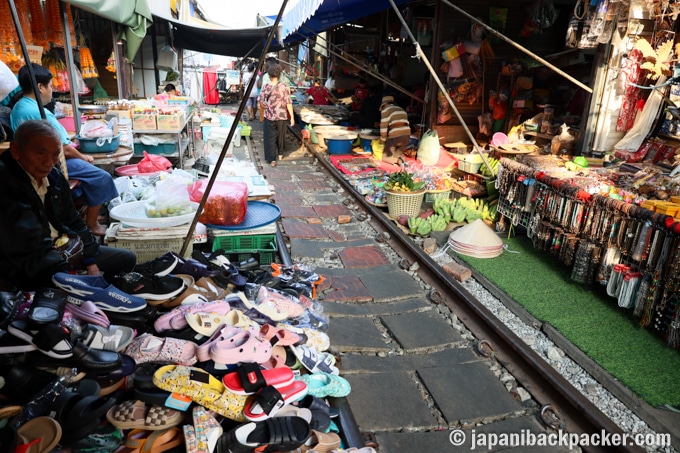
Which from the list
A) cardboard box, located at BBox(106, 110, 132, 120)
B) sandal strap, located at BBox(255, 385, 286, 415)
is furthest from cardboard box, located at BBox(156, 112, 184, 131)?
sandal strap, located at BBox(255, 385, 286, 415)

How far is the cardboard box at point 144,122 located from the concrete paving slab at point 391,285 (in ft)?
14.0

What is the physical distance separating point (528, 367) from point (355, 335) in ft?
4.36

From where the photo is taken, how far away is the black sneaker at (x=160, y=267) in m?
3.15

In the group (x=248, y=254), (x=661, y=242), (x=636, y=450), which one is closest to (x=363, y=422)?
(x=636, y=450)

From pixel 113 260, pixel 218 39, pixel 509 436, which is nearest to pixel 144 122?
pixel 113 260

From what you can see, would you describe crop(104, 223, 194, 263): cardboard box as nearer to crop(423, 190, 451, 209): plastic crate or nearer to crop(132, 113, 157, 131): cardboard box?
crop(132, 113, 157, 131): cardboard box

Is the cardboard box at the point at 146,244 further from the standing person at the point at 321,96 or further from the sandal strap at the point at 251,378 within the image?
the standing person at the point at 321,96

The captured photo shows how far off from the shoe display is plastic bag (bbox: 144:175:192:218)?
4.25 feet

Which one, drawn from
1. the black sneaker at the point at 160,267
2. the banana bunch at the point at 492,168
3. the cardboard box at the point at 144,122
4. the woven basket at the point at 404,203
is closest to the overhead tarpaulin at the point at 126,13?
the cardboard box at the point at 144,122

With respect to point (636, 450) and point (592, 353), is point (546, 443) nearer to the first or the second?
point (636, 450)

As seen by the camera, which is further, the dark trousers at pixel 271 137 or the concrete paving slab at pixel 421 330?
the dark trousers at pixel 271 137

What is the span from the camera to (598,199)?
4.32 metres

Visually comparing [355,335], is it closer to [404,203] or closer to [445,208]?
[404,203]

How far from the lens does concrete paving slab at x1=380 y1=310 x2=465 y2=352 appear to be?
12.2ft
